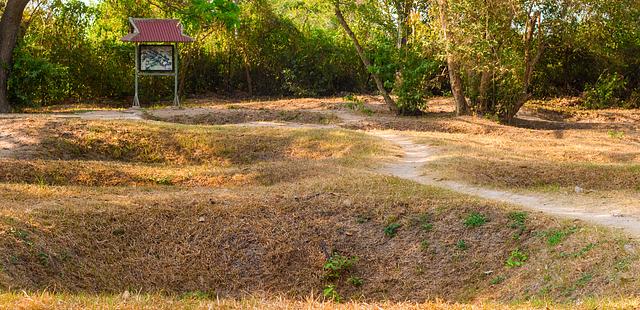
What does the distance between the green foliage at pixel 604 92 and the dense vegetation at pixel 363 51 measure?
1.5 inches

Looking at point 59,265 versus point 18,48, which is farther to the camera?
point 18,48

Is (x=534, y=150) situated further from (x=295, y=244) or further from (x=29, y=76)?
(x=29, y=76)

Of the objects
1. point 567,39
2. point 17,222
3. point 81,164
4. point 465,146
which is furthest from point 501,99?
point 17,222

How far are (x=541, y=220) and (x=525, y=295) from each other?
1.53 meters

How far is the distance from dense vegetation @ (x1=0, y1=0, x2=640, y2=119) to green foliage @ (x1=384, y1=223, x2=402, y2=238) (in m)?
6.14

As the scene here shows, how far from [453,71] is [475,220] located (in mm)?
10503

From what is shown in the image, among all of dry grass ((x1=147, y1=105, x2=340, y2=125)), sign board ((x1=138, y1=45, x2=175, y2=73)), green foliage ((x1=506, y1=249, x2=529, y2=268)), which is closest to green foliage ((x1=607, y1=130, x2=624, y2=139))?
dry grass ((x1=147, y1=105, x2=340, y2=125))

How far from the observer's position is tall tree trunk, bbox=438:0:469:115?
16.9 metres

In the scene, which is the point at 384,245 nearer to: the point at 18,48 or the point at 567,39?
the point at 567,39

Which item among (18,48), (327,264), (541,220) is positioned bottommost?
(327,264)

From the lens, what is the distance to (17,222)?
6.98 metres

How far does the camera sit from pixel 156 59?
20.3 m

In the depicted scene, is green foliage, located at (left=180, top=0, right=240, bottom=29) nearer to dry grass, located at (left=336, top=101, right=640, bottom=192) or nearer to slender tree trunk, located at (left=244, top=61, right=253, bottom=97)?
dry grass, located at (left=336, top=101, right=640, bottom=192)

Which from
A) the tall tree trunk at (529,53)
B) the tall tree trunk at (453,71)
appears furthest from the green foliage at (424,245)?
the tall tree trunk at (529,53)
